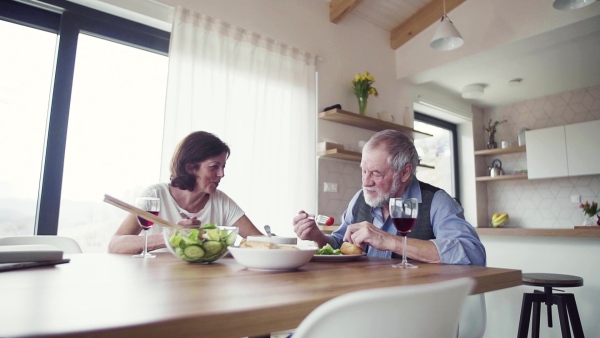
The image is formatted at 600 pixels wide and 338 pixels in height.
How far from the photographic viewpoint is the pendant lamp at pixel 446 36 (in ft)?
10.2

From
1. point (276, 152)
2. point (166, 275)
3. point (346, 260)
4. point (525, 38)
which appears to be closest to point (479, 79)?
point (525, 38)

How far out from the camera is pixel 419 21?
4305 millimetres

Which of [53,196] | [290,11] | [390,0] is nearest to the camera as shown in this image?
[53,196]

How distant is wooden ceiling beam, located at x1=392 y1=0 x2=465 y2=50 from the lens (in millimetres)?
4121

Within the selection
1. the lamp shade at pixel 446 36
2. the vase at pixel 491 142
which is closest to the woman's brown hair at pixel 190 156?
the lamp shade at pixel 446 36

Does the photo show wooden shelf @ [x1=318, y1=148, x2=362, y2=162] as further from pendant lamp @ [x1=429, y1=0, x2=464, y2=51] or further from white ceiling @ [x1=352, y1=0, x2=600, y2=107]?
white ceiling @ [x1=352, y1=0, x2=600, y2=107]

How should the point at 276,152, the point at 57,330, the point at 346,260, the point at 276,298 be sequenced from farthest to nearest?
1. the point at 276,152
2. the point at 346,260
3. the point at 276,298
4. the point at 57,330

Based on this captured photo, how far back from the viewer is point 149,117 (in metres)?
2.91

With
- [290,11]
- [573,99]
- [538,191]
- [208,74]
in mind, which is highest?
[290,11]

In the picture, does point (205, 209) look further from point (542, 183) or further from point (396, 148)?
point (542, 183)

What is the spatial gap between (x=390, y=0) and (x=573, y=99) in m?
2.79

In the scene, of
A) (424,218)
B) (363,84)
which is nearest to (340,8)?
(363,84)

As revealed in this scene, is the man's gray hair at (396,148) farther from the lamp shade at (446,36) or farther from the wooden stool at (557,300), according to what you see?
the lamp shade at (446,36)

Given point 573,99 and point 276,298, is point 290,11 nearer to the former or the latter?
point 276,298
